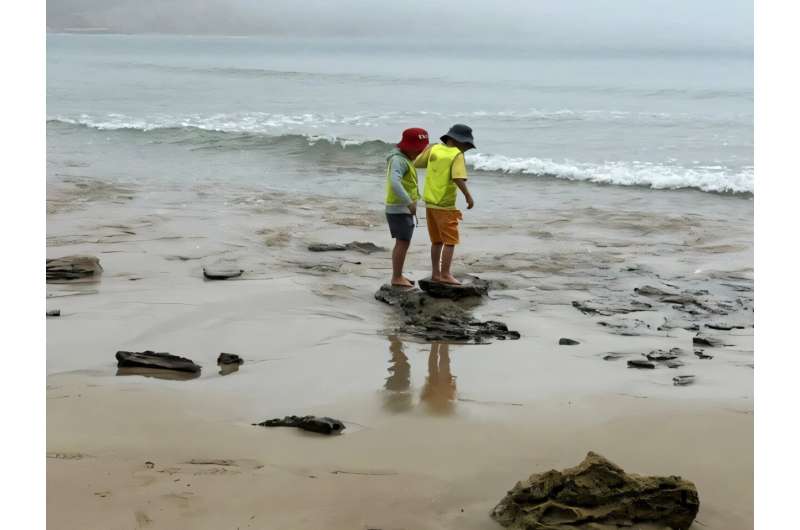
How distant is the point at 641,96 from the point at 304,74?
21.2m

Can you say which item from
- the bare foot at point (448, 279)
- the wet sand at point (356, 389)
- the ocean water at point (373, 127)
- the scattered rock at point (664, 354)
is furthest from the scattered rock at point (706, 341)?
the ocean water at point (373, 127)

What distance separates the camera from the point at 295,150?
18656 millimetres

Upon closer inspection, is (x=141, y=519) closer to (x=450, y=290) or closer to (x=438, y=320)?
(x=438, y=320)

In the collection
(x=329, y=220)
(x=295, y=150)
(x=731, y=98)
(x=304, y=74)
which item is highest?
(x=304, y=74)

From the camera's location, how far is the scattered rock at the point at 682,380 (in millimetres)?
5055

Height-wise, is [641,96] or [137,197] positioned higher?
[641,96]

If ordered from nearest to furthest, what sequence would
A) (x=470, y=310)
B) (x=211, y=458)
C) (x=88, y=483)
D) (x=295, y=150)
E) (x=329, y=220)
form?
(x=88, y=483)
(x=211, y=458)
(x=470, y=310)
(x=329, y=220)
(x=295, y=150)

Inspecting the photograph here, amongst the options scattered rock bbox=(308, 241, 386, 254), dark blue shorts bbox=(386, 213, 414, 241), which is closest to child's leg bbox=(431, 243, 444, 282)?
dark blue shorts bbox=(386, 213, 414, 241)

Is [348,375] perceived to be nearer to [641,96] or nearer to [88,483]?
[88,483]

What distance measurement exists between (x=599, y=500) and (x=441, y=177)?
4.25 meters

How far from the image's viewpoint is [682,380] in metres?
5.10

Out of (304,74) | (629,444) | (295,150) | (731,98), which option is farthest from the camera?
(304,74)

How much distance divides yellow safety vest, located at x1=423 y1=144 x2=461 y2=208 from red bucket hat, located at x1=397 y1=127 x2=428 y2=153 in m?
0.13

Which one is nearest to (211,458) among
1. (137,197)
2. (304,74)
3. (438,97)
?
(137,197)
